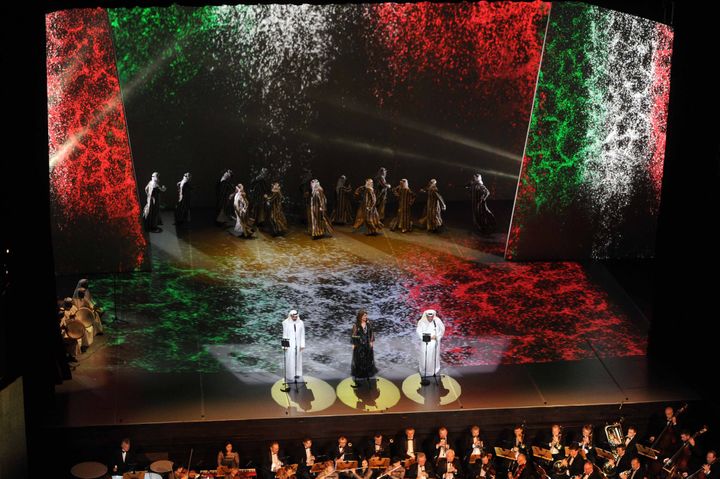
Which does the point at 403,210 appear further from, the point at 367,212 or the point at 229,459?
the point at 229,459

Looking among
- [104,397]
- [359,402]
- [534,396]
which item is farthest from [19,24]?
[534,396]

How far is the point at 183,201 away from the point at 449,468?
6122 mm

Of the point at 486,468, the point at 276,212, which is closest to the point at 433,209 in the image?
the point at 276,212

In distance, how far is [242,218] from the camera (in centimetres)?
1672

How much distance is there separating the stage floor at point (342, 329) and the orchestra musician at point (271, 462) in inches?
15.4

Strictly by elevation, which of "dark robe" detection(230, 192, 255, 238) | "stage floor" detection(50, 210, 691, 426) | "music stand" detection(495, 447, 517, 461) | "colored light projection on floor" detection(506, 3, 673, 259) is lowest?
"music stand" detection(495, 447, 517, 461)

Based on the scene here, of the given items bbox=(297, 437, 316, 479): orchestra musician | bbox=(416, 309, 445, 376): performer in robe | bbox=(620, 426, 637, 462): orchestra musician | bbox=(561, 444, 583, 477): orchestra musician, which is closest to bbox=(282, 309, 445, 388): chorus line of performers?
bbox=(416, 309, 445, 376): performer in robe

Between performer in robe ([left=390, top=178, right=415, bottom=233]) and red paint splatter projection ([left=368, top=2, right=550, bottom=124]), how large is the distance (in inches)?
60.6

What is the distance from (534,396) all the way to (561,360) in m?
0.94

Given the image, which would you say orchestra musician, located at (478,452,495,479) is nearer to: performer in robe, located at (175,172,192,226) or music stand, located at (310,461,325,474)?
music stand, located at (310,461,325,474)

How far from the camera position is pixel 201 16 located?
667 inches

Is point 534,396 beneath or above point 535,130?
beneath

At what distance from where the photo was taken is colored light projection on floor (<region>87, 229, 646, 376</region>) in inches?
551

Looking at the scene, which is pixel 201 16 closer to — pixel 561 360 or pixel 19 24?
pixel 19 24
